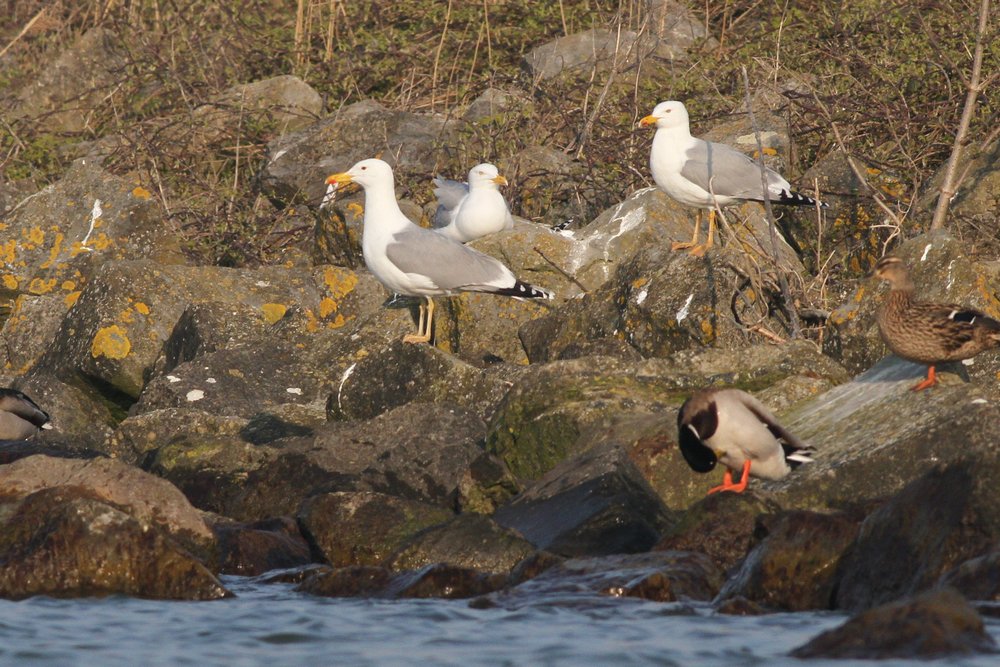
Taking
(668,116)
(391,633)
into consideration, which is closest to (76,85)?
(668,116)

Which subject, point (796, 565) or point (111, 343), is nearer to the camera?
point (796, 565)

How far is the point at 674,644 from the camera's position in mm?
5531

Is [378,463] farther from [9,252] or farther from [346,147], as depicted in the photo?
[346,147]

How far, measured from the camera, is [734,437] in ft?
22.9

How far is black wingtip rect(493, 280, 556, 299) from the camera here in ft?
34.8

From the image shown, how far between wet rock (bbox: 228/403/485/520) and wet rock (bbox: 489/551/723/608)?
5.48 ft

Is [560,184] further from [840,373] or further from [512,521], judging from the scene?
[512,521]

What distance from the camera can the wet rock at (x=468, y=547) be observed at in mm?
6875

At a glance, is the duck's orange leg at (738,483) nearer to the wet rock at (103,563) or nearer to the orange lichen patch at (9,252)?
the wet rock at (103,563)

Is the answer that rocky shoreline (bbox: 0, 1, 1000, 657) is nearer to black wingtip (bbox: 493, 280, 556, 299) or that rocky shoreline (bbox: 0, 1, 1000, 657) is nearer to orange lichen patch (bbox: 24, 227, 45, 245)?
orange lichen patch (bbox: 24, 227, 45, 245)

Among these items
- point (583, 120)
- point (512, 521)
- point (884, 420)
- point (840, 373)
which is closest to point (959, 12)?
point (583, 120)

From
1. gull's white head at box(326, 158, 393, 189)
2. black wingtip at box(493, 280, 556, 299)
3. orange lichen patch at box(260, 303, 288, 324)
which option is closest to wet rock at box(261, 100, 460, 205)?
orange lichen patch at box(260, 303, 288, 324)

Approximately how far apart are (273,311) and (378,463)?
3966 millimetres

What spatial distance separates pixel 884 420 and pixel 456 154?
323 inches
